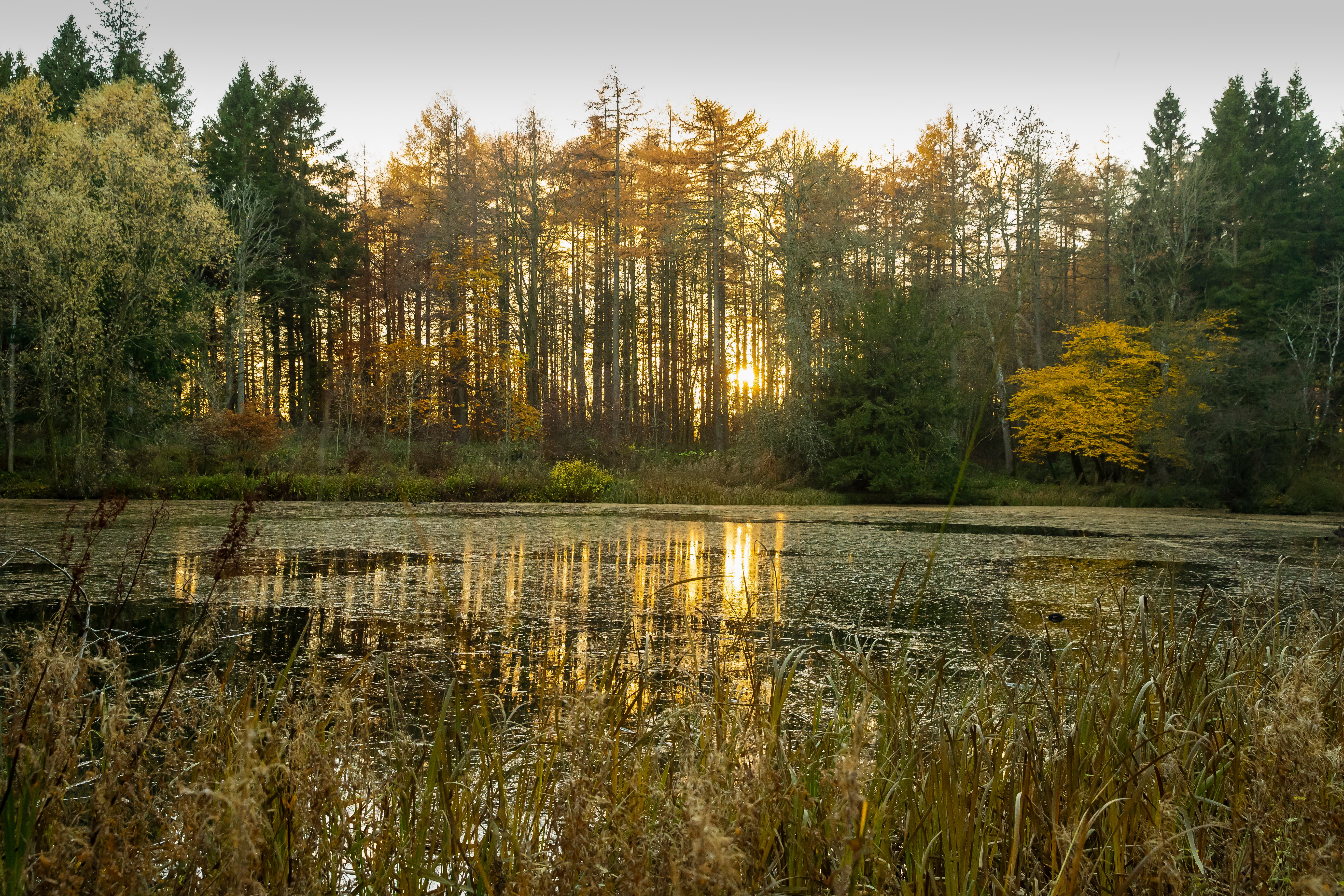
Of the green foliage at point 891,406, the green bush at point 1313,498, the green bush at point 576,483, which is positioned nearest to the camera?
the green bush at point 1313,498

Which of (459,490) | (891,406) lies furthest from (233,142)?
(891,406)

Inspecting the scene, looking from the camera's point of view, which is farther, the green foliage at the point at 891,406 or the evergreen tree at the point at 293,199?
the evergreen tree at the point at 293,199

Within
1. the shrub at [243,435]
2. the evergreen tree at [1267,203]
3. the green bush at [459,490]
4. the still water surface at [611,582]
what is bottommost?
the still water surface at [611,582]

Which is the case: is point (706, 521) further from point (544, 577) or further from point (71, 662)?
point (71, 662)

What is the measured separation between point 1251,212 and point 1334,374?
24.7 feet

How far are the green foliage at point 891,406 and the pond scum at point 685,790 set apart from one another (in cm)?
1334

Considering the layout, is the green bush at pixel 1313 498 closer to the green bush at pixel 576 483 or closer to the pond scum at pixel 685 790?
the green bush at pixel 576 483

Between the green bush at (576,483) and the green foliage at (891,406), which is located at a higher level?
the green foliage at (891,406)

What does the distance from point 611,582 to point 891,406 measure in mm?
11181

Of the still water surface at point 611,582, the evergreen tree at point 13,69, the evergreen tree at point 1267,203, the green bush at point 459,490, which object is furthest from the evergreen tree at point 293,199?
the evergreen tree at point 1267,203

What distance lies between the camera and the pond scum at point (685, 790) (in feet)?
3.64

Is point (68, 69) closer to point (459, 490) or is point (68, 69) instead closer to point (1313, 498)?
point (459, 490)

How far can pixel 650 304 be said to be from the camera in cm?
2498

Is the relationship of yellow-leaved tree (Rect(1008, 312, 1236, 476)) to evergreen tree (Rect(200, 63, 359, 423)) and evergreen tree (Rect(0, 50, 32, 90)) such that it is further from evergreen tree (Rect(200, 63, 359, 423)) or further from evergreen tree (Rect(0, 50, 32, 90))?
evergreen tree (Rect(0, 50, 32, 90))
